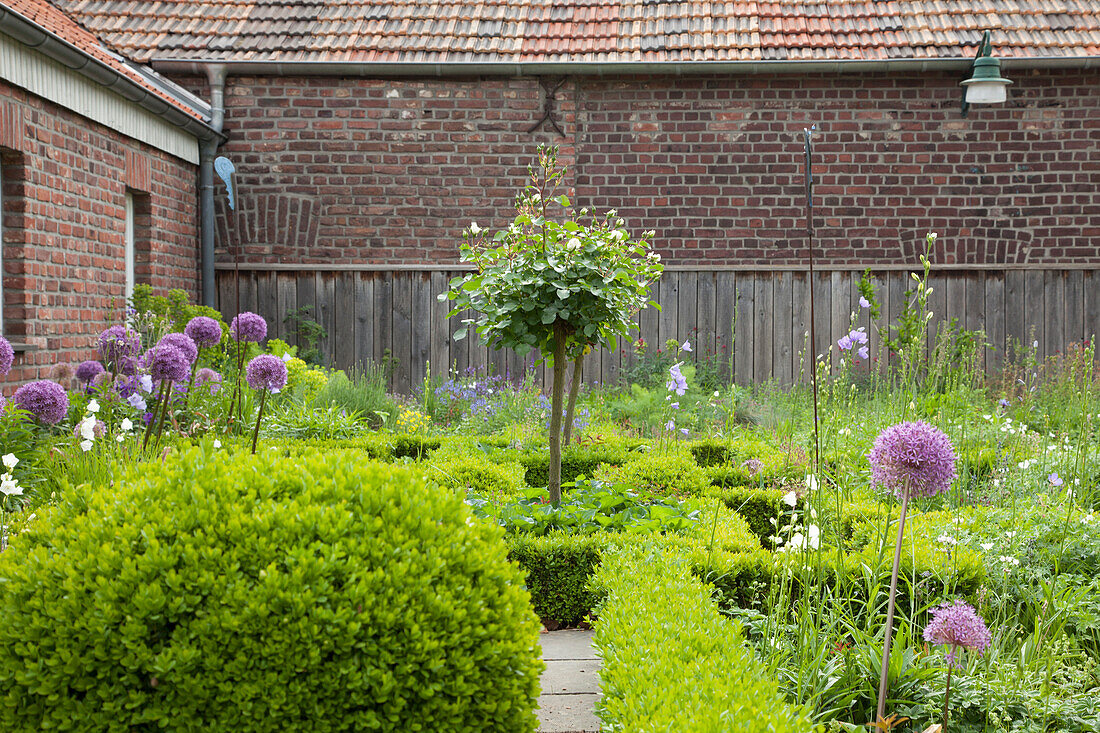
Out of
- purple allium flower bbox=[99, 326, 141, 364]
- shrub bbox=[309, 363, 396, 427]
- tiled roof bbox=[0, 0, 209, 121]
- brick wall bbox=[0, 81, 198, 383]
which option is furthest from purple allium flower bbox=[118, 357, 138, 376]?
tiled roof bbox=[0, 0, 209, 121]

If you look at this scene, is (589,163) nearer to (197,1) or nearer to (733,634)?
(197,1)

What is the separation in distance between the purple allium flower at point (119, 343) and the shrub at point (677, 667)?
3.68 metres

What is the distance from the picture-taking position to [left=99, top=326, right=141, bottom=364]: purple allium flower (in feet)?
18.1

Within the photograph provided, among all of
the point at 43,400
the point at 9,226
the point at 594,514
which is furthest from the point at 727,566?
the point at 9,226

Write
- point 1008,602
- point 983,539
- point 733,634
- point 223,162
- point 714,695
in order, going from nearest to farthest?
point 714,695 < point 733,634 < point 1008,602 < point 983,539 < point 223,162

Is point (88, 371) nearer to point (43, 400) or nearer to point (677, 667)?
point (43, 400)

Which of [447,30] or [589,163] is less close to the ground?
[447,30]

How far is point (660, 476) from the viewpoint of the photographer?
5074 millimetres

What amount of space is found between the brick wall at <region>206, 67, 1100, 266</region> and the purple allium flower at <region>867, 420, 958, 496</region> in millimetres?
7697

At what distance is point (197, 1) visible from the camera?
389 inches

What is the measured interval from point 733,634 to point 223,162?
804cm

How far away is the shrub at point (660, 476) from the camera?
4.97 metres

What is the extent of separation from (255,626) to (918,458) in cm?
143

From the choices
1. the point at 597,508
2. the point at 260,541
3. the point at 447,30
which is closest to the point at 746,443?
the point at 597,508
